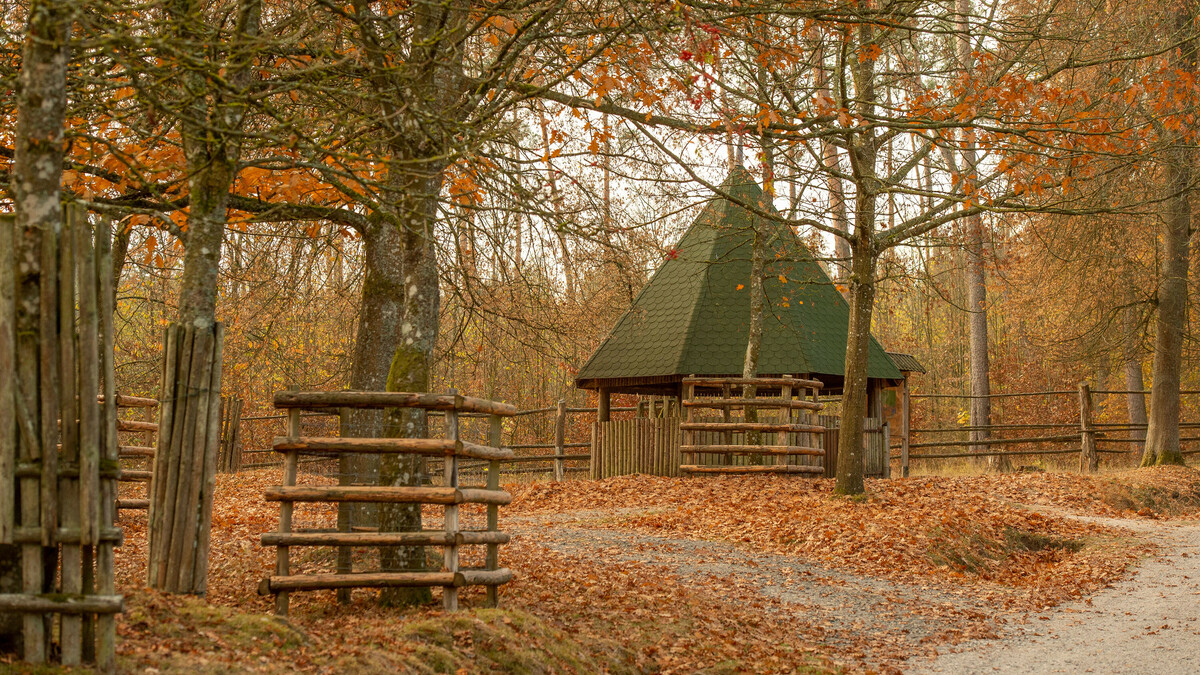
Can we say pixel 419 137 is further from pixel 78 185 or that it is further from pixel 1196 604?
pixel 1196 604

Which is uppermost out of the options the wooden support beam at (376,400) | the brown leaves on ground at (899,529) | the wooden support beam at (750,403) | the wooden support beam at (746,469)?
the wooden support beam at (376,400)

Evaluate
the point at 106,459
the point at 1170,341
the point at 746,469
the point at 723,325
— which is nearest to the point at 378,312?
the point at 106,459

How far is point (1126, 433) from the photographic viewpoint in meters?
27.6

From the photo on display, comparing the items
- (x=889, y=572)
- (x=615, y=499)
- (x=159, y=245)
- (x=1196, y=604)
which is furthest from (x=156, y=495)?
(x=615, y=499)

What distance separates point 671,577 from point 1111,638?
363 cm

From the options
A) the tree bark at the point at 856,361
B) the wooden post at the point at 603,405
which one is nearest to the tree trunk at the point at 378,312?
the tree bark at the point at 856,361

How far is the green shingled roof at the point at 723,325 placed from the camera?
17969mm

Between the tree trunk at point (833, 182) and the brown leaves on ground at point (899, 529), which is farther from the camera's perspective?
the tree trunk at point (833, 182)

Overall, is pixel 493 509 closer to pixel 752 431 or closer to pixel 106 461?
pixel 106 461

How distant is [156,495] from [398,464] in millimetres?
1746

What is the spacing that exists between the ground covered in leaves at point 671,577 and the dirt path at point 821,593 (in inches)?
1.9

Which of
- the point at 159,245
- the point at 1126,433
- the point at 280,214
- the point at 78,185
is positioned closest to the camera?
the point at 78,185

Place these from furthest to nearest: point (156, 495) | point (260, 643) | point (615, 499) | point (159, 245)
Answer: point (615, 499)
point (159, 245)
point (156, 495)
point (260, 643)

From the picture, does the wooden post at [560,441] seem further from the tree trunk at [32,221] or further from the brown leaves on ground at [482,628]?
the tree trunk at [32,221]
